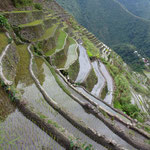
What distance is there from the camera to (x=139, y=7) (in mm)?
152375

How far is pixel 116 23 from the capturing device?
113m

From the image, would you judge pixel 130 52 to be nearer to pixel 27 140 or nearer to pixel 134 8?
pixel 27 140

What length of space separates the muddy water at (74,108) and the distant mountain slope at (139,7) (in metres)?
155

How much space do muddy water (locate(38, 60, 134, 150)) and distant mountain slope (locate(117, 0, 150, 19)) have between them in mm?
155281

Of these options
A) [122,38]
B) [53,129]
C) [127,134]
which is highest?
[53,129]

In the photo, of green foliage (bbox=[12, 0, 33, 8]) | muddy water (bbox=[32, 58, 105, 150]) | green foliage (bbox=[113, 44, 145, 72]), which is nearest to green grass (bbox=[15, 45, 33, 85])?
muddy water (bbox=[32, 58, 105, 150])

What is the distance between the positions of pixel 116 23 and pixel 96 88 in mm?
112512

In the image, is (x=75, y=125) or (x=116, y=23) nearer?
(x=75, y=125)

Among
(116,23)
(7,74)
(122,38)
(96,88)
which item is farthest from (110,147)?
(116,23)

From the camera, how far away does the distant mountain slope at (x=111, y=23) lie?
9578 cm

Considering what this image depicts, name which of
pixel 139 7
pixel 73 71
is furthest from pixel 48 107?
pixel 139 7

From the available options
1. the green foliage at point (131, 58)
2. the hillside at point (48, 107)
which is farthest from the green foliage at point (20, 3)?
the green foliage at point (131, 58)

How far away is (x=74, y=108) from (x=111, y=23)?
11941 cm

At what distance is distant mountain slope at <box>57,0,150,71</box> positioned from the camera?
9578cm
